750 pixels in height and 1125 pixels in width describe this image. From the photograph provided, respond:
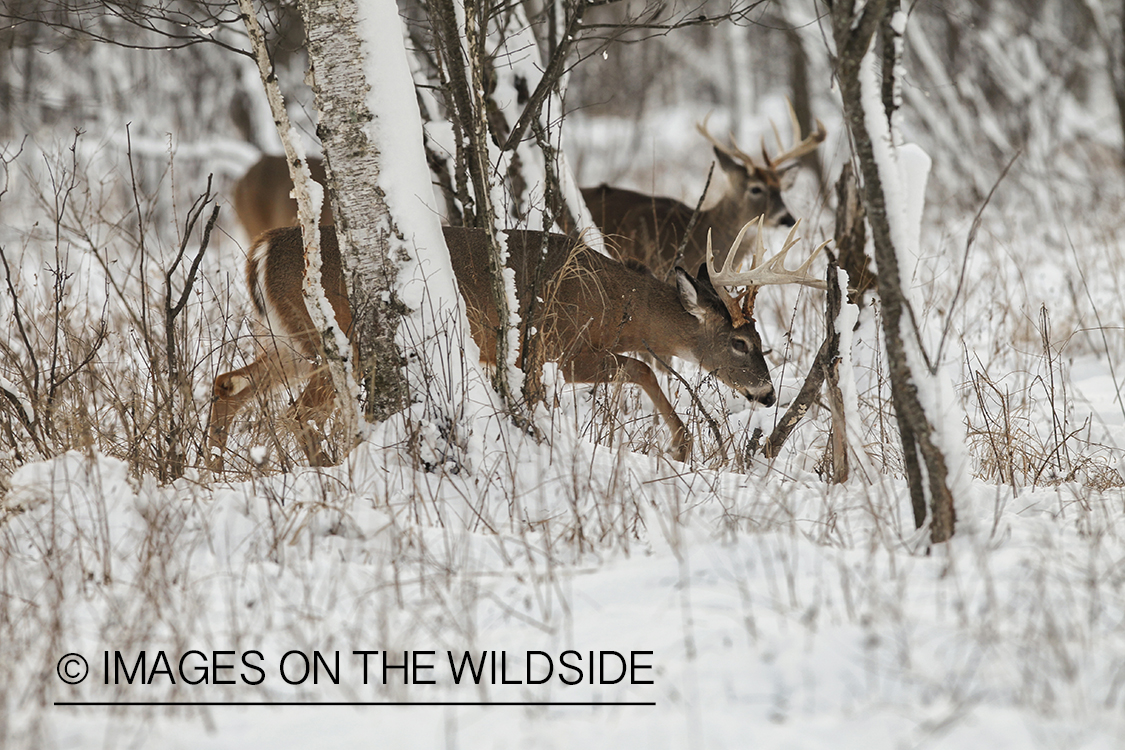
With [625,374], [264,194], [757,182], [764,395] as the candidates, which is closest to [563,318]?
[625,374]

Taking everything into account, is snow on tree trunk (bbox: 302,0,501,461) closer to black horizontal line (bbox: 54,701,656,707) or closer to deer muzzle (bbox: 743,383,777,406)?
black horizontal line (bbox: 54,701,656,707)

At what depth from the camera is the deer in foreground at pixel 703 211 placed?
7.35 m

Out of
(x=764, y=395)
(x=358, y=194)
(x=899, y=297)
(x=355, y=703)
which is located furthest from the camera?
(x=764, y=395)

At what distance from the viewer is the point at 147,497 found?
3420 mm

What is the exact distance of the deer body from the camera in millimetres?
4773

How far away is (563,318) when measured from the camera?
523cm

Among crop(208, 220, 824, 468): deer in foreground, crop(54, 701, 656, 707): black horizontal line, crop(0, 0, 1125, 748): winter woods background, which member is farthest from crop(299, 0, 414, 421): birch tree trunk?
crop(54, 701, 656, 707): black horizontal line

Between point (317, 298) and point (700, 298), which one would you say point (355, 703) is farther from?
point (700, 298)

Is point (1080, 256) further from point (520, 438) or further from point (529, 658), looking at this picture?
point (529, 658)

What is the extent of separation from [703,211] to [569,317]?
11.3ft

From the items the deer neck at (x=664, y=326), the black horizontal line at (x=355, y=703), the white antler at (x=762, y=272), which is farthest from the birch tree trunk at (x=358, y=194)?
the deer neck at (x=664, y=326)

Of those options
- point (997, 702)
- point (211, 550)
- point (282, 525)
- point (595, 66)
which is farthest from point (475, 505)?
point (595, 66)

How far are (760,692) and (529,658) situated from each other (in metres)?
0.57

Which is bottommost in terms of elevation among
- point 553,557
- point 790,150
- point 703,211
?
point 553,557
